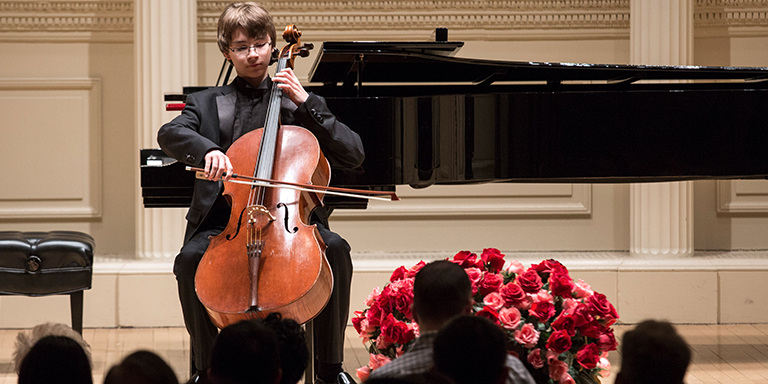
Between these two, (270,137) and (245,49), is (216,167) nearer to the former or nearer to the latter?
(270,137)

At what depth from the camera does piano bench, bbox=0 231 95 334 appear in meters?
2.92

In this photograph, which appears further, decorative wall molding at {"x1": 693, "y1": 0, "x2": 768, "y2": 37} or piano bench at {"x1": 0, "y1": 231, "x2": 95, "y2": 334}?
decorative wall molding at {"x1": 693, "y1": 0, "x2": 768, "y2": 37}

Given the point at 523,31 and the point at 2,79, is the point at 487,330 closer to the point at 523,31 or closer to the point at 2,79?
the point at 523,31

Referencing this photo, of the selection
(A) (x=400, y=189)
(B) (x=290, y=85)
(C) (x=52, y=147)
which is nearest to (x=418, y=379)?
(B) (x=290, y=85)

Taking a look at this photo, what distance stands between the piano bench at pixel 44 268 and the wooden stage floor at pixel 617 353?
0.33m

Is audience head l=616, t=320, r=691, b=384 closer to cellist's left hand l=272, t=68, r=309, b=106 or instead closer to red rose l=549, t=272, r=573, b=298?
red rose l=549, t=272, r=573, b=298

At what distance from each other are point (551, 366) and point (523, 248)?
2566mm

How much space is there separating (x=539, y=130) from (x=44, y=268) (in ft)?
6.22

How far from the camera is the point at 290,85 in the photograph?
2246 mm

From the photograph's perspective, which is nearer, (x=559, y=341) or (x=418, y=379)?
(x=418, y=379)

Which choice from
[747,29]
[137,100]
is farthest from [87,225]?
[747,29]

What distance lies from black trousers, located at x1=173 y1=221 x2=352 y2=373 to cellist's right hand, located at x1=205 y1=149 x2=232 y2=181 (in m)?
0.27

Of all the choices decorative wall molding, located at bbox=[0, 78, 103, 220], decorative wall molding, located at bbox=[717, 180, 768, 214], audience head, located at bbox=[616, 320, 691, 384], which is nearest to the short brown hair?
audience head, located at bbox=[616, 320, 691, 384]

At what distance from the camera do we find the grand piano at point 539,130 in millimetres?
2734
